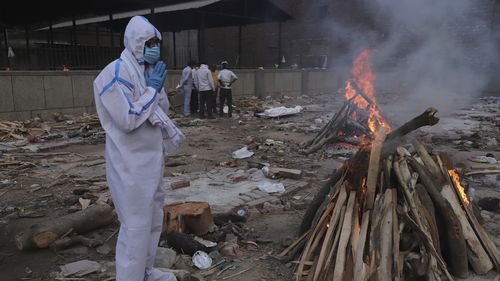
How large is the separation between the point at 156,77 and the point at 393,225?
214 centimetres

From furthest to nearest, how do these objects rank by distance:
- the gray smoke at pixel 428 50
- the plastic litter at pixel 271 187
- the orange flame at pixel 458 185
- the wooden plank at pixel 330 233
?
the gray smoke at pixel 428 50
the plastic litter at pixel 271 187
the orange flame at pixel 458 185
the wooden plank at pixel 330 233

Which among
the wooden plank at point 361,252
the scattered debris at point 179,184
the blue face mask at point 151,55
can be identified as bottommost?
the scattered debris at point 179,184

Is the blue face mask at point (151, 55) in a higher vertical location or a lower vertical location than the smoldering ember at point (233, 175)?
higher

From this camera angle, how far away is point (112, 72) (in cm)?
266

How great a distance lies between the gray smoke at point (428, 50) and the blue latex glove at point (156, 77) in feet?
33.3

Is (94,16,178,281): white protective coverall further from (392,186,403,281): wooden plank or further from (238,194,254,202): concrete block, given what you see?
(238,194,254,202): concrete block

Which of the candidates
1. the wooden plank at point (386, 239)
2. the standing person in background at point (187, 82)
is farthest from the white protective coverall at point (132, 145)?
the standing person in background at point (187, 82)

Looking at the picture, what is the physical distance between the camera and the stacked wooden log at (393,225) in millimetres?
3125

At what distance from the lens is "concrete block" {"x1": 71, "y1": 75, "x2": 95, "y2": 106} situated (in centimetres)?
1166

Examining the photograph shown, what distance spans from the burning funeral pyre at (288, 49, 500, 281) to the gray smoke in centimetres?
906

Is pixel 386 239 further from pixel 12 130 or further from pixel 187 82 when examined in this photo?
pixel 187 82

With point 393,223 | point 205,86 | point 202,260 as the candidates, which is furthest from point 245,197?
point 205,86

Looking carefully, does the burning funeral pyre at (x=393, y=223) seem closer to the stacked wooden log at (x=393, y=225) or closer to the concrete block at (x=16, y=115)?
the stacked wooden log at (x=393, y=225)

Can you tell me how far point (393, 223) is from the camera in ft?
10.6
